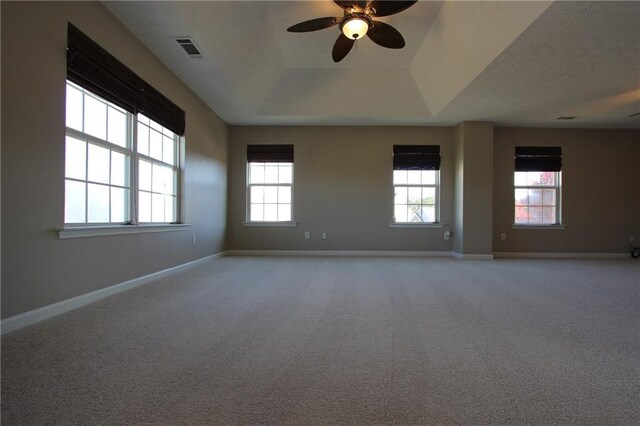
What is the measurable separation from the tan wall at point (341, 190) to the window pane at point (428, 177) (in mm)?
171

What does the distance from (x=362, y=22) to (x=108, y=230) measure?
3.03 m

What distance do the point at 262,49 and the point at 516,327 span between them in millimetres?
4188

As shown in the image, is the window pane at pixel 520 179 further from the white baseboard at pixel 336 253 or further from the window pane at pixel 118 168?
the window pane at pixel 118 168

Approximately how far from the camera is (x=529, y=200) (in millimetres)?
Answer: 6641

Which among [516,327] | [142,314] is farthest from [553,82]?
[142,314]

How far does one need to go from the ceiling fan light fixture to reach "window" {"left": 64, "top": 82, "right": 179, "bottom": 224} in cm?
236

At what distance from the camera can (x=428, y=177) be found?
263 inches

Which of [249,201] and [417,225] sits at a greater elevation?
[249,201]

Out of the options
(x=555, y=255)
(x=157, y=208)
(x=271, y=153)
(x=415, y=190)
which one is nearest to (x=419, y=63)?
(x=415, y=190)

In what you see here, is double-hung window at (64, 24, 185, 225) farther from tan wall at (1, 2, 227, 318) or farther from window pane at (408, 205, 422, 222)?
window pane at (408, 205, 422, 222)

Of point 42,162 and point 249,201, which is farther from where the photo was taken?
point 249,201

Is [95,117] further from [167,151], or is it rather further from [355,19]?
[355,19]

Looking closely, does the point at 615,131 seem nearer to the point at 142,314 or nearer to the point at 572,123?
the point at 572,123

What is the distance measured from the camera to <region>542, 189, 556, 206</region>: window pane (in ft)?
21.8
